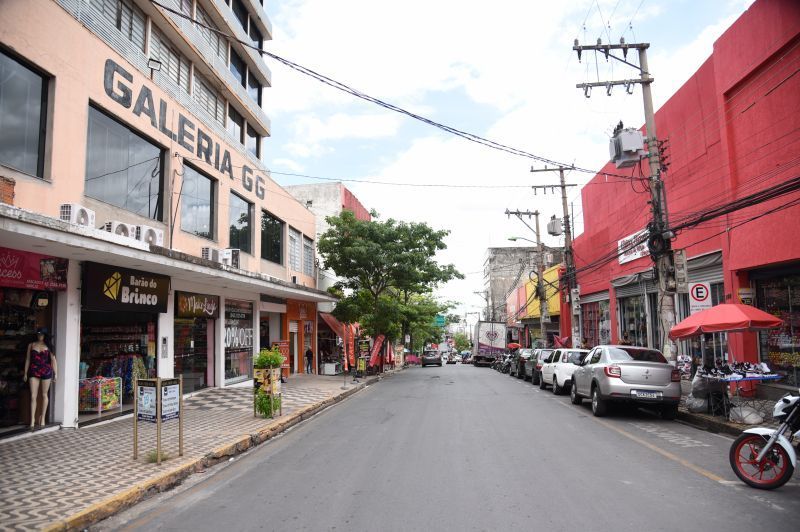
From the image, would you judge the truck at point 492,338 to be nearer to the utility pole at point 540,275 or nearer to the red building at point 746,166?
the utility pole at point 540,275

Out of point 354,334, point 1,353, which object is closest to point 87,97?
point 1,353

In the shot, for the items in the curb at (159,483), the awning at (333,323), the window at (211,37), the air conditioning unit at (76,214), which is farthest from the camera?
the awning at (333,323)

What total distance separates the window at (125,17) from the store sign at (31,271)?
6391 millimetres

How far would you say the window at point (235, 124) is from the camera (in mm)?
21700

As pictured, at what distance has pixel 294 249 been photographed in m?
26.7

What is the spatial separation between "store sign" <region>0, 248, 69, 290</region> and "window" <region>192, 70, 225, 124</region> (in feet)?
31.9

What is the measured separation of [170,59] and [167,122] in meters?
3.52

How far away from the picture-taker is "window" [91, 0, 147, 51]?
43.2 ft

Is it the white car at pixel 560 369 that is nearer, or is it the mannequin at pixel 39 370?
the mannequin at pixel 39 370

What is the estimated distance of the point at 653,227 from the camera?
45.1ft

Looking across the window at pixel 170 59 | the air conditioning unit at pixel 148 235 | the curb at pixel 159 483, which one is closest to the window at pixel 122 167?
the air conditioning unit at pixel 148 235

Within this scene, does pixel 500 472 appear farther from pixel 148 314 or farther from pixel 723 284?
pixel 723 284

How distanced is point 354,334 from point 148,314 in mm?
23122

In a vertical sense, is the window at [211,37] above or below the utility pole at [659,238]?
above
